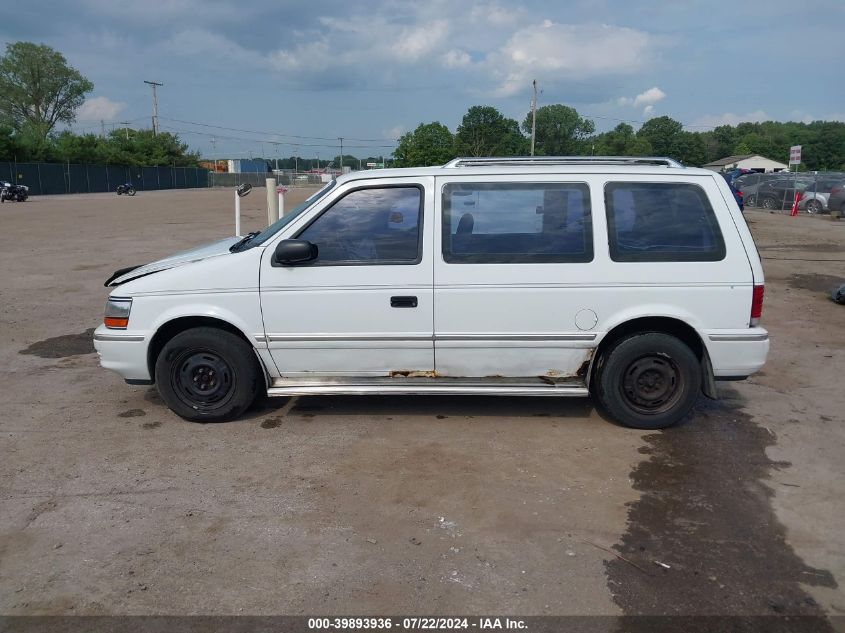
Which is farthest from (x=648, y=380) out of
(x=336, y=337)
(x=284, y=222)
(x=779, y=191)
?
(x=779, y=191)

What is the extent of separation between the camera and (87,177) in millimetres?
69312

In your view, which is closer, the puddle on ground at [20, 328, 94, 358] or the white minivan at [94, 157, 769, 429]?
the white minivan at [94, 157, 769, 429]

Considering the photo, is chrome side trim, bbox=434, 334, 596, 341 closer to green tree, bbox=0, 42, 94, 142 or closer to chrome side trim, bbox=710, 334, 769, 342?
chrome side trim, bbox=710, 334, 769, 342

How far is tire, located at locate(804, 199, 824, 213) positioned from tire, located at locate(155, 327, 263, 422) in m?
31.3

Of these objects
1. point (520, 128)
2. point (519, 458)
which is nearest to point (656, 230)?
point (519, 458)

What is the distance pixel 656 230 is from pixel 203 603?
12.6 ft

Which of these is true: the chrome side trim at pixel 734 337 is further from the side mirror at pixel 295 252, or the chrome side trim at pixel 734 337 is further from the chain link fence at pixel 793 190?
the chain link fence at pixel 793 190

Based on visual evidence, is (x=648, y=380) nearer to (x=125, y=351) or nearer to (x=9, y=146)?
(x=125, y=351)

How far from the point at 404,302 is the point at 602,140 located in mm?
80678

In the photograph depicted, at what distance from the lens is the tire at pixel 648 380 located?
200 inches

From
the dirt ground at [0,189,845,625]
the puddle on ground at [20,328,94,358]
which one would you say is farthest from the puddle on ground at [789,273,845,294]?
the puddle on ground at [20,328,94,358]

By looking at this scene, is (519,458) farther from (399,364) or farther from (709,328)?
(709,328)

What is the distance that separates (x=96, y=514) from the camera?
13.0 ft

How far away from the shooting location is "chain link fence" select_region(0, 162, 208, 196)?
60.4 meters
